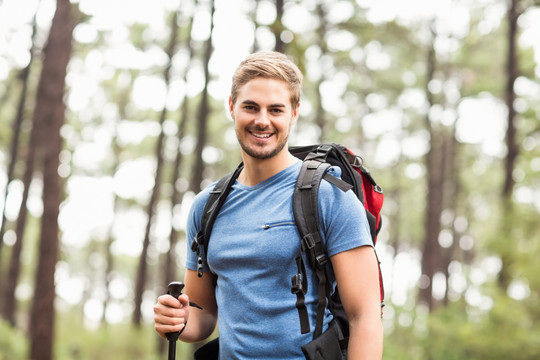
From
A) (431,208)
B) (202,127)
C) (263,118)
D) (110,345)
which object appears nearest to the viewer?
(263,118)

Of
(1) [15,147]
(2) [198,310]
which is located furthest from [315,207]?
(1) [15,147]

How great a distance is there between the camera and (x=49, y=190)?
1066cm

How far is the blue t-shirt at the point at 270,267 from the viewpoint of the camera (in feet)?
7.86

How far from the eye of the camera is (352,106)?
1032 inches

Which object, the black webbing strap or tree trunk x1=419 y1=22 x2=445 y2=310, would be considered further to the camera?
tree trunk x1=419 y1=22 x2=445 y2=310

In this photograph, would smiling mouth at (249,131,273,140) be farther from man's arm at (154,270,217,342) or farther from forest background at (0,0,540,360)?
forest background at (0,0,540,360)

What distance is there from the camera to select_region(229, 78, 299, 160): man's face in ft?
8.48

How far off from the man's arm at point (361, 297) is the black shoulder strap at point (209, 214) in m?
0.61

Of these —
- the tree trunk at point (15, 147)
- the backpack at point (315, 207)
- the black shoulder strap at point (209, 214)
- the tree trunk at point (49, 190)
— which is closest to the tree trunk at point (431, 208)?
the tree trunk at point (49, 190)

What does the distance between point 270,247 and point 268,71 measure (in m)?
0.76

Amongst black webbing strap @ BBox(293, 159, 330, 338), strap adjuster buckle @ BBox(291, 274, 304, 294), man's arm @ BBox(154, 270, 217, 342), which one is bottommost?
man's arm @ BBox(154, 270, 217, 342)

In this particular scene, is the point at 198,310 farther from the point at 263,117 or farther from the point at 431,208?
the point at 431,208

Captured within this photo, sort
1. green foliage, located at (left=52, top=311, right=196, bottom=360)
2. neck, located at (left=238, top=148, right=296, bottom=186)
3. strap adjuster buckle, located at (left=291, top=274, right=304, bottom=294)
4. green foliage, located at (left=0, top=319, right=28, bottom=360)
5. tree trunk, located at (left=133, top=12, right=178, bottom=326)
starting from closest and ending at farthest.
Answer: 1. strap adjuster buckle, located at (left=291, top=274, right=304, bottom=294)
2. neck, located at (left=238, top=148, right=296, bottom=186)
3. green foliage, located at (left=0, top=319, right=28, bottom=360)
4. green foliage, located at (left=52, top=311, right=196, bottom=360)
5. tree trunk, located at (left=133, top=12, right=178, bottom=326)

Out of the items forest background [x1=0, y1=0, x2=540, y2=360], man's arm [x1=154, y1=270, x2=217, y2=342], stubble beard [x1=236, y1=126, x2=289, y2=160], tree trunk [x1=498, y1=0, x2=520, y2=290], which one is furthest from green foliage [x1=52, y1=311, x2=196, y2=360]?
stubble beard [x1=236, y1=126, x2=289, y2=160]
